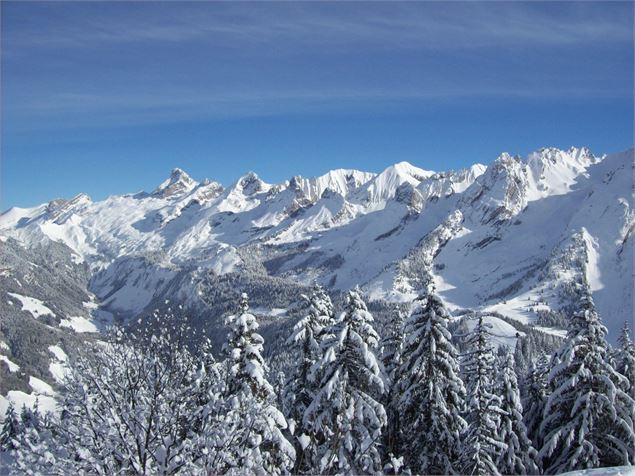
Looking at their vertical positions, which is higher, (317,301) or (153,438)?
(317,301)

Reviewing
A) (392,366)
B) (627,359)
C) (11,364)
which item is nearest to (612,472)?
(392,366)

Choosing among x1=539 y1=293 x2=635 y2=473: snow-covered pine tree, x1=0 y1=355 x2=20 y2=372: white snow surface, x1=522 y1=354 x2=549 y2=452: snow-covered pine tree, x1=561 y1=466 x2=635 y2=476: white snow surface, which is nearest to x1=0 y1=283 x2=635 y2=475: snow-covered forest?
x1=539 y1=293 x2=635 y2=473: snow-covered pine tree

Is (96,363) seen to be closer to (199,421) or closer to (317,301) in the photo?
(199,421)

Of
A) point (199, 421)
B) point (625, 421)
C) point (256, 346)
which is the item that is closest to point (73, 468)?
point (199, 421)

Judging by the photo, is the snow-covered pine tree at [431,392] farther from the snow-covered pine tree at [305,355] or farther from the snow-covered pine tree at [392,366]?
the snow-covered pine tree at [305,355]

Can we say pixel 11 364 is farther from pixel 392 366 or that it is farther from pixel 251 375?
pixel 251 375

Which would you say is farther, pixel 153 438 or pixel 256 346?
pixel 256 346
